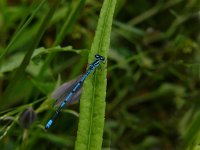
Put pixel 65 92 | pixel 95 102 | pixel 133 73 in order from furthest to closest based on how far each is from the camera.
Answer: pixel 133 73 → pixel 65 92 → pixel 95 102

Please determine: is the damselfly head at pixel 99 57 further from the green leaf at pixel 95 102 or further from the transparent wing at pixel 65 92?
the transparent wing at pixel 65 92

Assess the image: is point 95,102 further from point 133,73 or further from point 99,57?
point 133,73

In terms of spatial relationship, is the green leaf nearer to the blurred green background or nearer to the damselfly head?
the damselfly head

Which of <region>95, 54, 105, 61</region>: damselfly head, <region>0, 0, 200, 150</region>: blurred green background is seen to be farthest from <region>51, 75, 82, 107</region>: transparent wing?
<region>0, 0, 200, 150</region>: blurred green background

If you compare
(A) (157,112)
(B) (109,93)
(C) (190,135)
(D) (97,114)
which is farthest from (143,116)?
(D) (97,114)

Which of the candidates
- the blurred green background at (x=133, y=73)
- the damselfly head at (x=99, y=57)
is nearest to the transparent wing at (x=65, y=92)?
the damselfly head at (x=99, y=57)

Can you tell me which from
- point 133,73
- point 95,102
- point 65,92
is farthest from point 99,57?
point 133,73

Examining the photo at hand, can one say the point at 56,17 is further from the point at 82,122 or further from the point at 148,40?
the point at 82,122

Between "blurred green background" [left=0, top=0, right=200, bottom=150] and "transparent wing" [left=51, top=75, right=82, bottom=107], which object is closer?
"transparent wing" [left=51, top=75, right=82, bottom=107]
